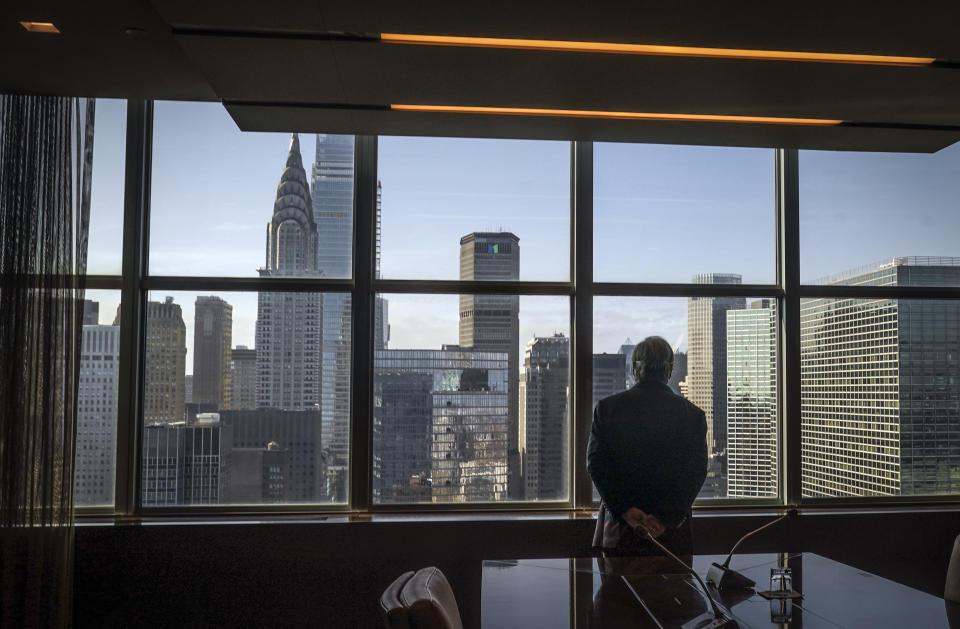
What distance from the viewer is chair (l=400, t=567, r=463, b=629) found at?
1.45 metres

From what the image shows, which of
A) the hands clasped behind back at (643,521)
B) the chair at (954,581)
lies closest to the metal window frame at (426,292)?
the hands clasped behind back at (643,521)

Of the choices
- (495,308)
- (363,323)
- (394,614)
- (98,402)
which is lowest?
(394,614)

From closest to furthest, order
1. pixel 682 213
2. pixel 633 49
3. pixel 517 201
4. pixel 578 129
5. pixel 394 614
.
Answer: pixel 394 614 < pixel 633 49 < pixel 578 129 < pixel 517 201 < pixel 682 213

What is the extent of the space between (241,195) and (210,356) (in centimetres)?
103

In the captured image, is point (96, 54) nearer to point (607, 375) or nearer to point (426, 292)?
point (426, 292)

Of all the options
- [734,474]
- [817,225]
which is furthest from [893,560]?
[817,225]

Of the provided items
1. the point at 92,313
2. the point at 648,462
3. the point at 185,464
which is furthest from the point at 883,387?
the point at 92,313

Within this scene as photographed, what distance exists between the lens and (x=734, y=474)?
430 centimetres

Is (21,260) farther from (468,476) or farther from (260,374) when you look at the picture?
(468,476)

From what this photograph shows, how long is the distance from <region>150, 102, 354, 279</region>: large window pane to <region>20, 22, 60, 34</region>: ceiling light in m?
1.32

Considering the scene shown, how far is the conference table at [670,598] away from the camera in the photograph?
6.27 feet

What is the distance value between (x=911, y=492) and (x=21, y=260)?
225 inches

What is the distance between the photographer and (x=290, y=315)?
410 cm

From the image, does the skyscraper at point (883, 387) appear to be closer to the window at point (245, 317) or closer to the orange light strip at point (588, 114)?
the orange light strip at point (588, 114)
